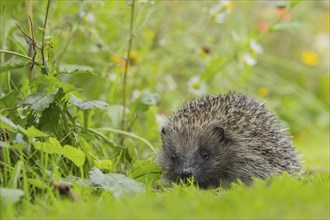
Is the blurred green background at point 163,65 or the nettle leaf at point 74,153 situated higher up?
the blurred green background at point 163,65

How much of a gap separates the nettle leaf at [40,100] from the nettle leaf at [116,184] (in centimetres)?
73

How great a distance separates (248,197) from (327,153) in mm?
6580

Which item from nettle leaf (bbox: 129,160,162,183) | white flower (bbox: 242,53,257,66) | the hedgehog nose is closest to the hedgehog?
the hedgehog nose

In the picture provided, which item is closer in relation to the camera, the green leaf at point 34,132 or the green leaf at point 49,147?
the green leaf at point 34,132

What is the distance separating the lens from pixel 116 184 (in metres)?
4.93

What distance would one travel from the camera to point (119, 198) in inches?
185

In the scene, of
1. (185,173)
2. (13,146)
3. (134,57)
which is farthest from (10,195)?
(134,57)

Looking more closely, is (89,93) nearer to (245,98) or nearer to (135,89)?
(135,89)

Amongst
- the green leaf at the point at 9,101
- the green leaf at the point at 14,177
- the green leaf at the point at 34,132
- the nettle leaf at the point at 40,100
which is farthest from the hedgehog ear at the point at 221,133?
the green leaf at the point at 14,177

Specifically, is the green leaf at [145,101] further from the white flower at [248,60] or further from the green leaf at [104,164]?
the white flower at [248,60]

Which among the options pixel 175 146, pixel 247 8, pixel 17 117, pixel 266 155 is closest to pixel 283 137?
pixel 266 155

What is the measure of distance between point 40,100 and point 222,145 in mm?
1961

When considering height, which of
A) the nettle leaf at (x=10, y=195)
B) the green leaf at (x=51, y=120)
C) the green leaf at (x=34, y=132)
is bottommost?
the nettle leaf at (x=10, y=195)

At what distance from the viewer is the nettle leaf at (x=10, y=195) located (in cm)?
428
